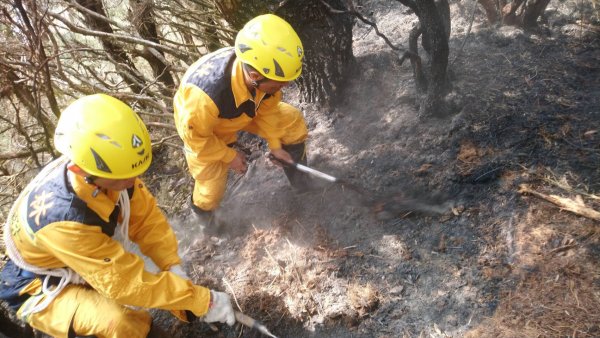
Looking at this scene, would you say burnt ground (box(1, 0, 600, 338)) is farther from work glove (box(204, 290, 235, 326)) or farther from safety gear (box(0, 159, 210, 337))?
safety gear (box(0, 159, 210, 337))

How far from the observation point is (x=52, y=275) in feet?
8.23

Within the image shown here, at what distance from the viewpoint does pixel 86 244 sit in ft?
7.20

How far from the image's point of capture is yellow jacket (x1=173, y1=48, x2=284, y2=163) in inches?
116

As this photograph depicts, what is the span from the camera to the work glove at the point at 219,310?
2.62 m

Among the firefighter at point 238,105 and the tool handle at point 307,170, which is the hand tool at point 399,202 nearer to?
the tool handle at point 307,170

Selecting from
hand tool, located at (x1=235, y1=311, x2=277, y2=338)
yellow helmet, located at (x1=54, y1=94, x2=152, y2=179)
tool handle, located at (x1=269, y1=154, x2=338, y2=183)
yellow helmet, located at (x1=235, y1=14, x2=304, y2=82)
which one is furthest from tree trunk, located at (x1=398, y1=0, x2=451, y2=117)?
yellow helmet, located at (x1=54, y1=94, x2=152, y2=179)

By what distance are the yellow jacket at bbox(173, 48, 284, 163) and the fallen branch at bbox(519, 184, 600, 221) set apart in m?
2.24

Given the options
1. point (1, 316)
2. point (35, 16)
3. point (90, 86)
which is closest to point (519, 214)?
point (1, 316)

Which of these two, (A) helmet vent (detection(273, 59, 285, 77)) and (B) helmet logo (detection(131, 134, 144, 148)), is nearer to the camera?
(B) helmet logo (detection(131, 134, 144, 148))

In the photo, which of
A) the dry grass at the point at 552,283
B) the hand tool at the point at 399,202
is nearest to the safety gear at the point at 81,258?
the hand tool at the point at 399,202

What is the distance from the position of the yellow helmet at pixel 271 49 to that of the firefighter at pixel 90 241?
951mm

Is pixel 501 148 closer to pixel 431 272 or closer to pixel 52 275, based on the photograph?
pixel 431 272

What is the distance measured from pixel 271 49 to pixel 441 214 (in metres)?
1.87

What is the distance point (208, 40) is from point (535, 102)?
3.91m
